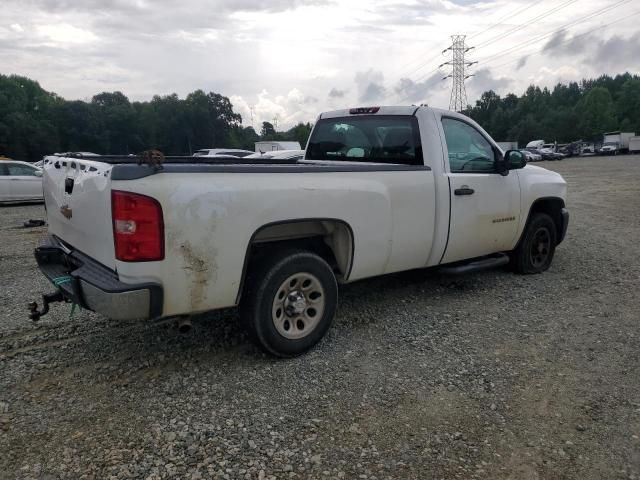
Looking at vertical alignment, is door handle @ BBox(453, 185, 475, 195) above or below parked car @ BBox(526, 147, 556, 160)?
below

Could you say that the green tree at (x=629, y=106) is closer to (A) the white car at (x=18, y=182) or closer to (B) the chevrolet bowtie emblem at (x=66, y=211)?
(A) the white car at (x=18, y=182)

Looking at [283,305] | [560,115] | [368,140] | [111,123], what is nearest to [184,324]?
[283,305]

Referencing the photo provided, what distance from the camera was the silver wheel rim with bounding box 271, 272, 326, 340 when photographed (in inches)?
148

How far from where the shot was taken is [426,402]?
3.29 metres

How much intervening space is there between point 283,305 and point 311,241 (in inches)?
25.4

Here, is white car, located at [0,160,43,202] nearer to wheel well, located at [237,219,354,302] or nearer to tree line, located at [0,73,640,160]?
wheel well, located at [237,219,354,302]

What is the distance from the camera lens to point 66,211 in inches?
149

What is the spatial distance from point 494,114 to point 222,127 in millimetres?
60966

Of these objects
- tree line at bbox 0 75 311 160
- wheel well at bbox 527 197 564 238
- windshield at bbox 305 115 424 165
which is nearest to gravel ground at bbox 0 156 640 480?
wheel well at bbox 527 197 564 238

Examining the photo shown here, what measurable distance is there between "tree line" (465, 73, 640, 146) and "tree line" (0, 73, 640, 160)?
0.61 ft

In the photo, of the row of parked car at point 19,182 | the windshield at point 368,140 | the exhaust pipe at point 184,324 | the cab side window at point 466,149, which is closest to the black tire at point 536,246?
the cab side window at point 466,149

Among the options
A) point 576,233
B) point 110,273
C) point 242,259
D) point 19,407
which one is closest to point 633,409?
point 242,259

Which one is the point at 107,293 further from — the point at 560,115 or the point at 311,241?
the point at 560,115

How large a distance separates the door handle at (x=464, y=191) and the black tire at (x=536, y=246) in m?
1.41
